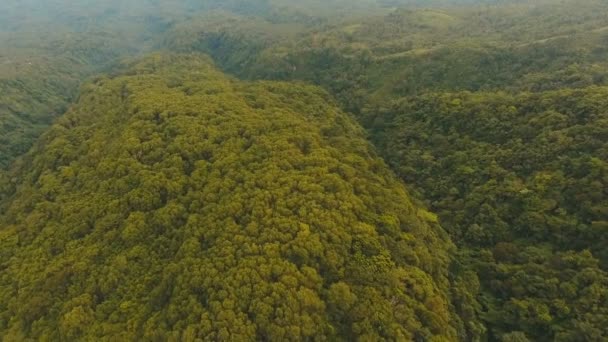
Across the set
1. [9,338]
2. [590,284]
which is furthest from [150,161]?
[590,284]

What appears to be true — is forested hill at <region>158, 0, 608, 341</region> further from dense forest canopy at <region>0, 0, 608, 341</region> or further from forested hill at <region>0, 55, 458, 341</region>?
forested hill at <region>0, 55, 458, 341</region>

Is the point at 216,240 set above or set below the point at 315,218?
below

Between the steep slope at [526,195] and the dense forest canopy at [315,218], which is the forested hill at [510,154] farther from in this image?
the dense forest canopy at [315,218]

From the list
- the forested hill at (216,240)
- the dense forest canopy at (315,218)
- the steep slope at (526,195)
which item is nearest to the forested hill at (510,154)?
the steep slope at (526,195)

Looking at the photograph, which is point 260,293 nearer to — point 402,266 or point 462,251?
point 402,266

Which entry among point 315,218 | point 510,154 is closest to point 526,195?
point 510,154

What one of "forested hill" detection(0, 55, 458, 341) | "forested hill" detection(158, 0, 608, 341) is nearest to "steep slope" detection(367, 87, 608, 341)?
"forested hill" detection(158, 0, 608, 341)

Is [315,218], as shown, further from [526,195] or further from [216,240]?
[526,195]
